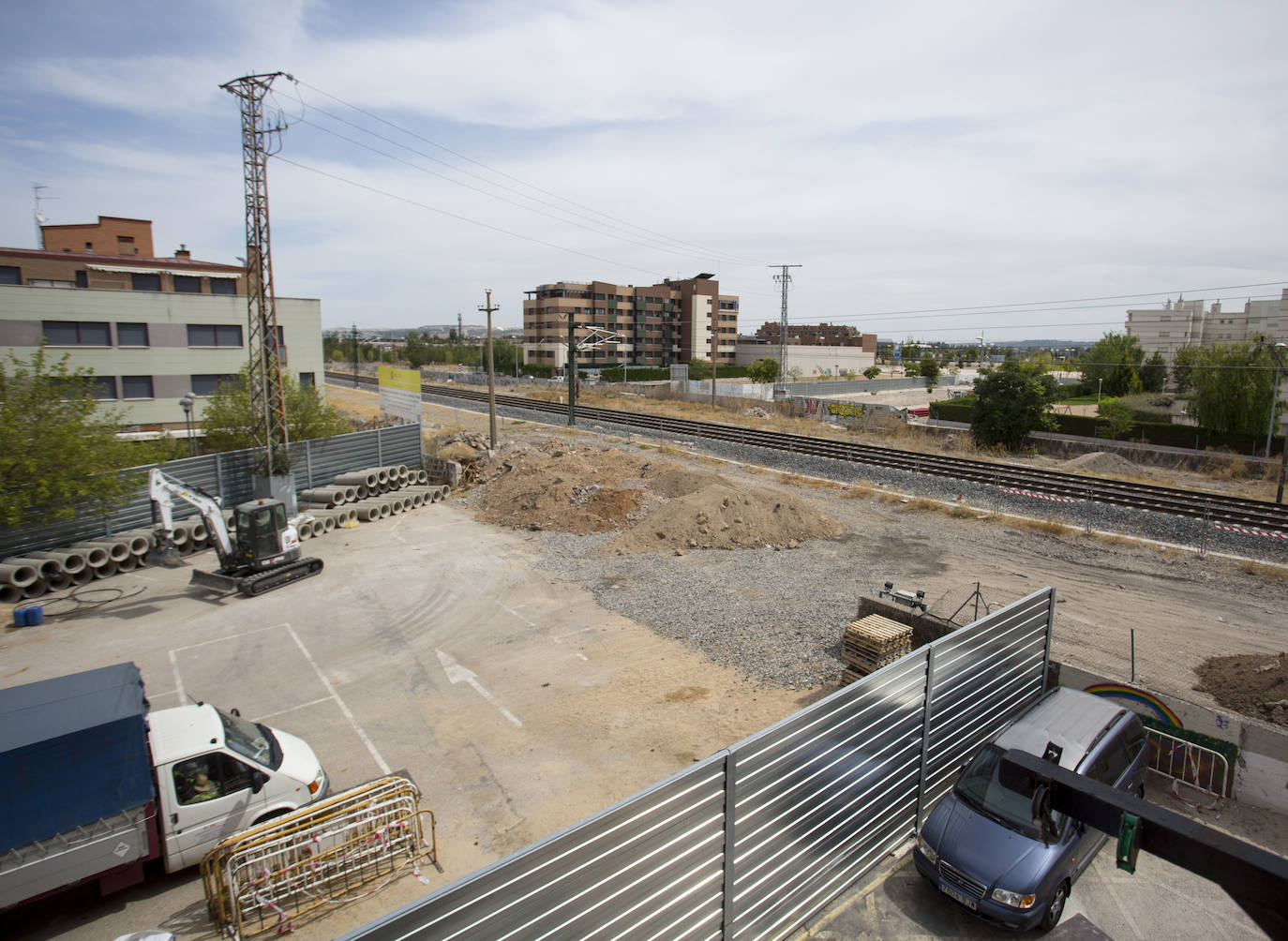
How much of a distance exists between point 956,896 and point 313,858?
21.5 feet

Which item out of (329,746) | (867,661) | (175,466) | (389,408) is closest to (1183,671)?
(867,661)

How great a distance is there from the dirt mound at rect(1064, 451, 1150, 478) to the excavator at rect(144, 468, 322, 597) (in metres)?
35.4

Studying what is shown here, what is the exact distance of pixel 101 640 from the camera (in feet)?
48.5

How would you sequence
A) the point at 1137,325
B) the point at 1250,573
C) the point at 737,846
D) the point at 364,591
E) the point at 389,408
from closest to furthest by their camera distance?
the point at 737,846 < the point at 364,591 < the point at 1250,573 < the point at 389,408 < the point at 1137,325

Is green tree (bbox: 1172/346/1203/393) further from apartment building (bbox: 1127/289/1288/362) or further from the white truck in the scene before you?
the white truck

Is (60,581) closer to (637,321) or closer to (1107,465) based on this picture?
(1107,465)

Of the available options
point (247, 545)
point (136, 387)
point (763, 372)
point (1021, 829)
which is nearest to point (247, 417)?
point (247, 545)

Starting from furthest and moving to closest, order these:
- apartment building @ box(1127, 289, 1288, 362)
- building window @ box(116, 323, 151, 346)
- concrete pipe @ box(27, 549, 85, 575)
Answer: apartment building @ box(1127, 289, 1288, 362), building window @ box(116, 323, 151, 346), concrete pipe @ box(27, 549, 85, 575)

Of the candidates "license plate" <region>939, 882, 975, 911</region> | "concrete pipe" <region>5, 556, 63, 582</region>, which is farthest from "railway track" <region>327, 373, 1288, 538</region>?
"concrete pipe" <region>5, 556, 63, 582</region>

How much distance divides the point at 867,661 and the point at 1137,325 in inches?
5918

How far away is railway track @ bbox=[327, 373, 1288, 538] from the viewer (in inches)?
914

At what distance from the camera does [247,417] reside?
1006 inches

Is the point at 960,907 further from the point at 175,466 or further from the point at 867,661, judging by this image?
the point at 175,466

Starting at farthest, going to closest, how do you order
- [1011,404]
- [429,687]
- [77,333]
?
[1011,404] < [77,333] < [429,687]
